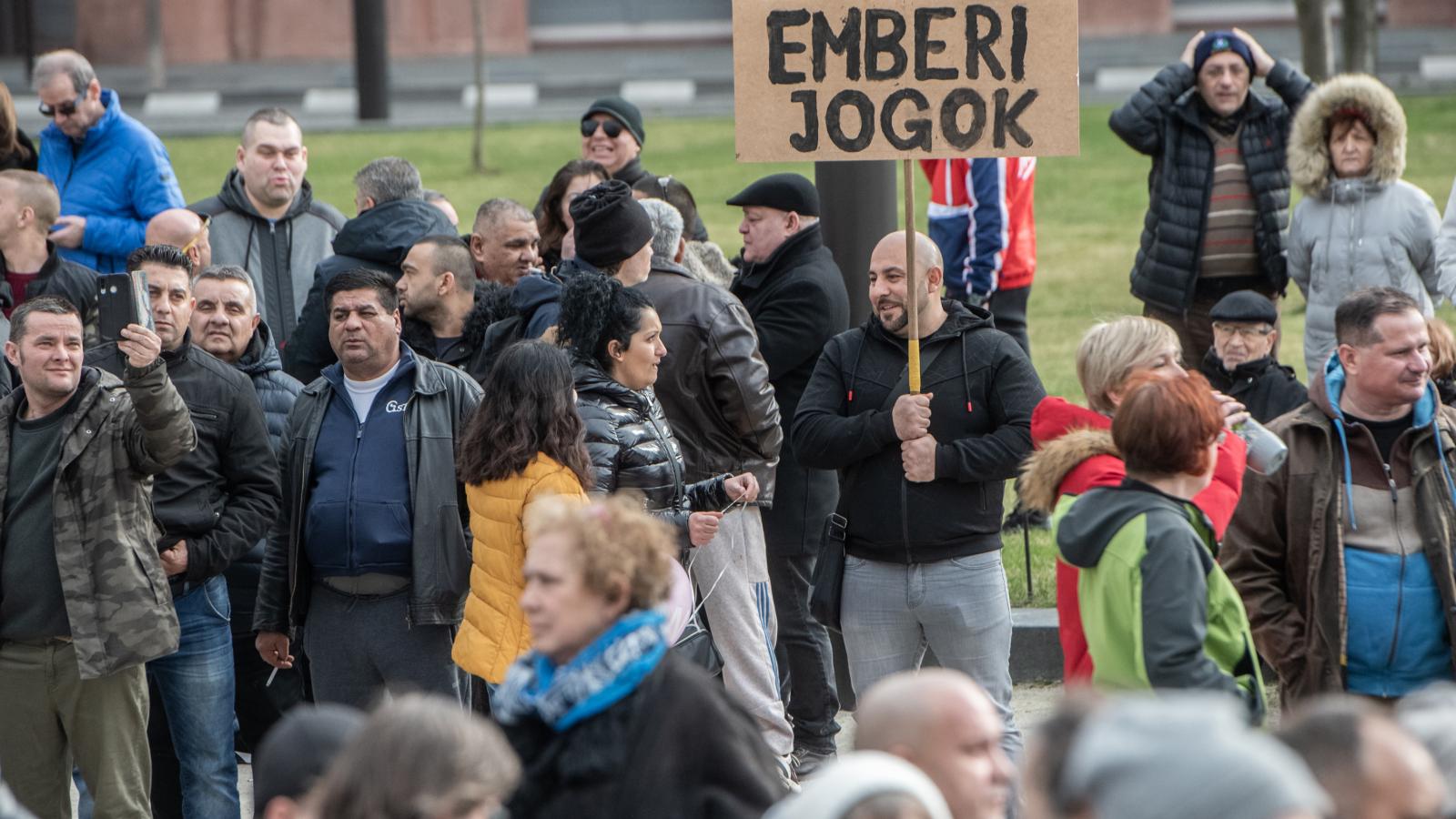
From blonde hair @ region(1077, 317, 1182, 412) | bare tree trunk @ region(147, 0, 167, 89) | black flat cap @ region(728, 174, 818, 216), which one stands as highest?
bare tree trunk @ region(147, 0, 167, 89)

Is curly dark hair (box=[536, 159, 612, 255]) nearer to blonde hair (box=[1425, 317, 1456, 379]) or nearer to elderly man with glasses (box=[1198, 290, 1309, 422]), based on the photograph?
elderly man with glasses (box=[1198, 290, 1309, 422])

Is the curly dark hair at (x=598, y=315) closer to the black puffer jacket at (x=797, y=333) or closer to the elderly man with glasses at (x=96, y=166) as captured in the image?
the black puffer jacket at (x=797, y=333)

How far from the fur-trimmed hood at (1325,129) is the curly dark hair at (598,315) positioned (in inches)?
147

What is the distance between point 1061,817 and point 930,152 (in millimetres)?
3862

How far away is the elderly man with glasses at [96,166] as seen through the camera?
8.30m

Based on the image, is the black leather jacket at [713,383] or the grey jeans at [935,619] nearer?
the grey jeans at [935,619]

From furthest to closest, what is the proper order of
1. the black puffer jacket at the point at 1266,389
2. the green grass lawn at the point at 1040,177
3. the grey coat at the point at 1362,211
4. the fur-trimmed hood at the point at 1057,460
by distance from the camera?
the green grass lawn at the point at 1040,177 < the grey coat at the point at 1362,211 < the black puffer jacket at the point at 1266,389 < the fur-trimmed hood at the point at 1057,460

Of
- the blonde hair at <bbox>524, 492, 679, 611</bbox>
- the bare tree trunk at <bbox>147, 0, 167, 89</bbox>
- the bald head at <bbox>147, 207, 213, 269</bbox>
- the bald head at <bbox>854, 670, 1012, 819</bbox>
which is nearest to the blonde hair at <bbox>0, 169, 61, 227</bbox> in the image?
the bald head at <bbox>147, 207, 213, 269</bbox>

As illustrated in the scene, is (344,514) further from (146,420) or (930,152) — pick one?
(930,152)

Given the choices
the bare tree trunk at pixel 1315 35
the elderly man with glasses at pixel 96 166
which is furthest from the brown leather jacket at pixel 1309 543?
the bare tree trunk at pixel 1315 35

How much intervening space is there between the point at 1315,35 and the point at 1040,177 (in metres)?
2.86

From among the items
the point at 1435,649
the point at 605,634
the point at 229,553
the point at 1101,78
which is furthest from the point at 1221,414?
the point at 1101,78

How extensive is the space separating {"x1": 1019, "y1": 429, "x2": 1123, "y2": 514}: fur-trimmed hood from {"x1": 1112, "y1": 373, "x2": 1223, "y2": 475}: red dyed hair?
367 mm

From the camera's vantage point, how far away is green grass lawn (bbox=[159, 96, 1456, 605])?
14.2 m
